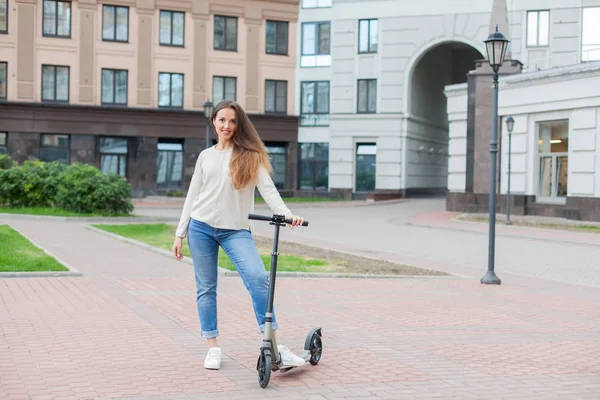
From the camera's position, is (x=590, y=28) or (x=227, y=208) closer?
(x=227, y=208)

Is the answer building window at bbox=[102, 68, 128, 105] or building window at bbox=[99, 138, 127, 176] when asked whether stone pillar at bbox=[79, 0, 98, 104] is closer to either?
building window at bbox=[102, 68, 128, 105]

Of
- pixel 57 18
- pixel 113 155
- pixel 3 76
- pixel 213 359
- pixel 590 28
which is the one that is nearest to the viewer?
pixel 213 359

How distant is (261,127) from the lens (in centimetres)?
4497

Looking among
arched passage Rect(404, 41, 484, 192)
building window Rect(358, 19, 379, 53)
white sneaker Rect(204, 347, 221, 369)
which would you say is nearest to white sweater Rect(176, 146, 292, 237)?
white sneaker Rect(204, 347, 221, 369)

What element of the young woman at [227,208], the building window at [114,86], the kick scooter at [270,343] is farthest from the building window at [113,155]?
the kick scooter at [270,343]

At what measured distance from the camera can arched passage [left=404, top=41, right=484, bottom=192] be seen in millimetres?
45125

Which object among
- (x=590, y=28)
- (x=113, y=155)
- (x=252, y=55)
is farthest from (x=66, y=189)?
(x=590, y=28)

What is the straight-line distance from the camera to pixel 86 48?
41438mm

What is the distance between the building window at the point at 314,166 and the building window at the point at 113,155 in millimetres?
9396

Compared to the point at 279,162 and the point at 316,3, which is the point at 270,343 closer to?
the point at 279,162

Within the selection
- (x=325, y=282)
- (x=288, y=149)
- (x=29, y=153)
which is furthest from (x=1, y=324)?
(x=288, y=149)

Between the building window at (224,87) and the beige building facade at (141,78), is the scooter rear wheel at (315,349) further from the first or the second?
the building window at (224,87)

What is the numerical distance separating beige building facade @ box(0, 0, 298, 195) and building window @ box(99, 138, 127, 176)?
A: 5 cm

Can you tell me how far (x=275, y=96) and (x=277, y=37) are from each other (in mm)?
3061
